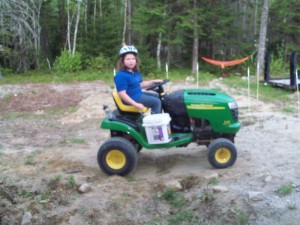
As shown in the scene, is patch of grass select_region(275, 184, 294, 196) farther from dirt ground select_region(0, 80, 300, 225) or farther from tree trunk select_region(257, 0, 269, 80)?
tree trunk select_region(257, 0, 269, 80)

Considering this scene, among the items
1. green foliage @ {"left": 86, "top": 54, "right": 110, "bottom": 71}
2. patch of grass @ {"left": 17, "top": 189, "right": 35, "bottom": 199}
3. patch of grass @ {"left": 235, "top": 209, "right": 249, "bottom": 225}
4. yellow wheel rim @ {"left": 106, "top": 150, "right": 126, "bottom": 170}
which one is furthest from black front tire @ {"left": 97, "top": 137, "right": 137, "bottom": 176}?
green foliage @ {"left": 86, "top": 54, "right": 110, "bottom": 71}

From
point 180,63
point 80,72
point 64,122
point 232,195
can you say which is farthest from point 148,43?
point 232,195

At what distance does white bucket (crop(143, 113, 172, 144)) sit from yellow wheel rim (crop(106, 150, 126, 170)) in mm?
430

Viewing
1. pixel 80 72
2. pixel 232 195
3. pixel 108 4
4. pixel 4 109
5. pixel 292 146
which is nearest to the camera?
pixel 232 195

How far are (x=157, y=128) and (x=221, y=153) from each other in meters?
0.94

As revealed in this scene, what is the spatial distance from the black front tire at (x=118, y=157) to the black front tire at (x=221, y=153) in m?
1.01

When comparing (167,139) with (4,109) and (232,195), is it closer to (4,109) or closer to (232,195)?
(232,195)

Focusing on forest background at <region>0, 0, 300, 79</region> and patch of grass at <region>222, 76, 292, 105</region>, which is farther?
forest background at <region>0, 0, 300, 79</region>

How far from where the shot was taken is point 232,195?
4.26 metres

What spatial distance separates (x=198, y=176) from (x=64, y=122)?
5291 mm

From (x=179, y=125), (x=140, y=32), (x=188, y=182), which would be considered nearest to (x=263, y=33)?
(x=140, y=32)

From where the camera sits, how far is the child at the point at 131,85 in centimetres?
504

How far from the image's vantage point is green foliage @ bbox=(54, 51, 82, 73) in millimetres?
20594

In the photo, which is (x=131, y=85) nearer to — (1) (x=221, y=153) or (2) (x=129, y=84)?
(2) (x=129, y=84)
